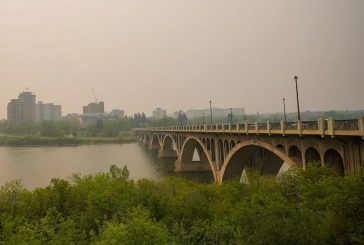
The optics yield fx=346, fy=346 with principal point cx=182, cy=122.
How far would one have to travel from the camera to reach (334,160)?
27.0 metres

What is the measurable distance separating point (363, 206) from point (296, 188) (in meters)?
7.81

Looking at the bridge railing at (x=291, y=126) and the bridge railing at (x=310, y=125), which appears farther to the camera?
the bridge railing at (x=291, y=126)

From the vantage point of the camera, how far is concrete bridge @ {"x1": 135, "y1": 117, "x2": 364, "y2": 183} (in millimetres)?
23266

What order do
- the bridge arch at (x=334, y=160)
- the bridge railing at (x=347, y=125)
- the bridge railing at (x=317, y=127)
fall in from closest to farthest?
1. the bridge railing at (x=317, y=127)
2. the bridge railing at (x=347, y=125)
3. the bridge arch at (x=334, y=160)

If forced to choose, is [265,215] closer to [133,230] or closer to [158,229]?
[158,229]

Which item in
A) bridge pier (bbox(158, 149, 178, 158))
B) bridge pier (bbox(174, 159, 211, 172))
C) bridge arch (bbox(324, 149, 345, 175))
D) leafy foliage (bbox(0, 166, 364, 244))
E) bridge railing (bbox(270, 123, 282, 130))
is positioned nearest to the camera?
leafy foliage (bbox(0, 166, 364, 244))

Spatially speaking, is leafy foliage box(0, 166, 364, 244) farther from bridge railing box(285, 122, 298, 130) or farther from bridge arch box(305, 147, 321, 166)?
bridge railing box(285, 122, 298, 130)

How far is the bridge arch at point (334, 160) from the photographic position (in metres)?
26.4

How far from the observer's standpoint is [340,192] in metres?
18.4

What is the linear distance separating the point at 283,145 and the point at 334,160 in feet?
21.0

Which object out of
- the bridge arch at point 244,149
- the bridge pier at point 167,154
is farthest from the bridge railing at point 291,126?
the bridge pier at point 167,154

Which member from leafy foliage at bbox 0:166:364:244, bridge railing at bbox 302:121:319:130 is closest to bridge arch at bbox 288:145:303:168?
bridge railing at bbox 302:121:319:130

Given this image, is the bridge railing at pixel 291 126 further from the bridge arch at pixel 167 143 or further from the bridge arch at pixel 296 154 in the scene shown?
the bridge arch at pixel 167 143

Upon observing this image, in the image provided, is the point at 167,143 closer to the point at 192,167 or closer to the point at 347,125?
the point at 192,167
